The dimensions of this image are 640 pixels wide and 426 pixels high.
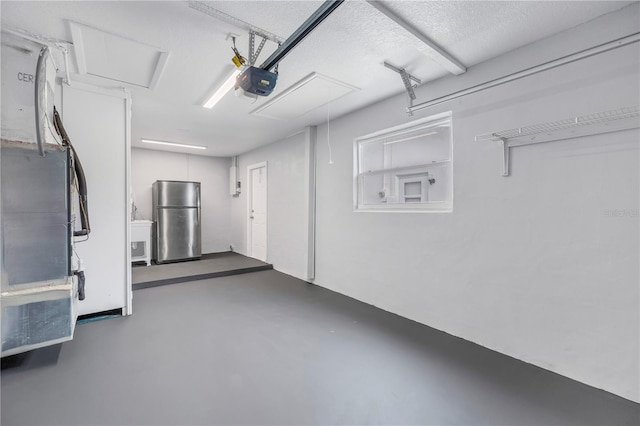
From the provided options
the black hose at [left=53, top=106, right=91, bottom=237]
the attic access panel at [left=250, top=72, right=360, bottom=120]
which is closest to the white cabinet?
the black hose at [left=53, top=106, right=91, bottom=237]

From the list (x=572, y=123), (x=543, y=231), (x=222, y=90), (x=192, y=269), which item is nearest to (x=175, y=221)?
(x=192, y=269)

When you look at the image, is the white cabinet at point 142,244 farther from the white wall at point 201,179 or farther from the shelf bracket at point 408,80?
the shelf bracket at point 408,80

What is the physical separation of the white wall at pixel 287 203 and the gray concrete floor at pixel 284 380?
74.3 inches

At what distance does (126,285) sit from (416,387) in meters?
3.12

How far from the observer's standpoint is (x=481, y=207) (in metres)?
2.54

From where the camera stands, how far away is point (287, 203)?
17.0ft

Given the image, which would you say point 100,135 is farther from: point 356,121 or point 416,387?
point 416,387

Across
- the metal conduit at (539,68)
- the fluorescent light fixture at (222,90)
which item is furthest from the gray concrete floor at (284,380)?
the fluorescent light fixture at (222,90)

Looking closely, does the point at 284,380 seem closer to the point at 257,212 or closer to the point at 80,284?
the point at 80,284

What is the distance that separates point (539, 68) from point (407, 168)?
1.45 metres

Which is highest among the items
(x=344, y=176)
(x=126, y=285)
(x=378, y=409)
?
(x=344, y=176)

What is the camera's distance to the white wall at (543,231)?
1.87 metres

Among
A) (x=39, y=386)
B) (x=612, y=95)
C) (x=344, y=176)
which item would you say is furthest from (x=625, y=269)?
(x=39, y=386)

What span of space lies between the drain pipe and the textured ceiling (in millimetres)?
276
